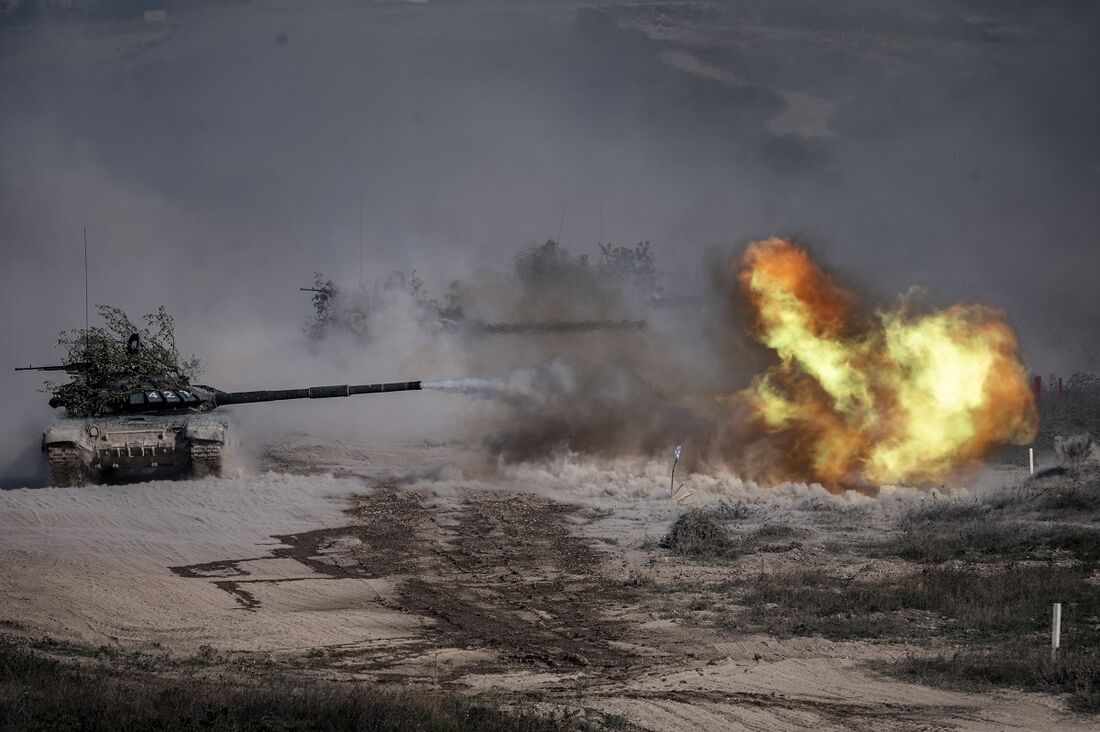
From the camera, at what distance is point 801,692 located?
41.4 feet

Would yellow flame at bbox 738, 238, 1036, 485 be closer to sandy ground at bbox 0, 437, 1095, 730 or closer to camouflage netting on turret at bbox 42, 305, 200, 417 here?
sandy ground at bbox 0, 437, 1095, 730

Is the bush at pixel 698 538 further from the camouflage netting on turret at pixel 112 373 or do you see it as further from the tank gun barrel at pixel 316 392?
the camouflage netting on turret at pixel 112 373

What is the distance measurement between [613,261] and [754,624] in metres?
64.7

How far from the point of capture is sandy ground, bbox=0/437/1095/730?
1248 centimetres

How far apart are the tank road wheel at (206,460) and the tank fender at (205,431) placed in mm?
167

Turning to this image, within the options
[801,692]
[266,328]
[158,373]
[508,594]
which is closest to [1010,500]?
[508,594]

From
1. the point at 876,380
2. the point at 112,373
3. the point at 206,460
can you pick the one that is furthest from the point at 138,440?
the point at 876,380

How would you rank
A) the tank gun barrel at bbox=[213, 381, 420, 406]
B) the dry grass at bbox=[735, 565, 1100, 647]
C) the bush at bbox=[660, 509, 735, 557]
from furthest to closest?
1. the tank gun barrel at bbox=[213, 381, 420, 406]
2. the bush at bbox=[660, 509, 735, 557]
3. the dry grass at bbox=[735, 565, 1100, 647]

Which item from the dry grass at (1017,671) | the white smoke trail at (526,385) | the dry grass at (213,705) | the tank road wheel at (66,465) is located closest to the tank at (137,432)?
the tank road wheel at (66,465)

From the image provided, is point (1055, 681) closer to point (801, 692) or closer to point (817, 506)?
point (801, 692)

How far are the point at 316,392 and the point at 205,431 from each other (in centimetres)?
283

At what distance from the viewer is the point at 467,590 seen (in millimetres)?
18000

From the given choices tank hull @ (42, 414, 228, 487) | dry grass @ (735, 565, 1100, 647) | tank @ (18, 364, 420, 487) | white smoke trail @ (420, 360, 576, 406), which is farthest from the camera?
white smoke trail @ (420, 360, 576, 406)

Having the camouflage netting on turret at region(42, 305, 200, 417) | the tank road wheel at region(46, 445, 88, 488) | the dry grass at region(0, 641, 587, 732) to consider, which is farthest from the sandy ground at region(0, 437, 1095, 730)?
the camouflage netting on turret at region(42, 305, 200, 417)
